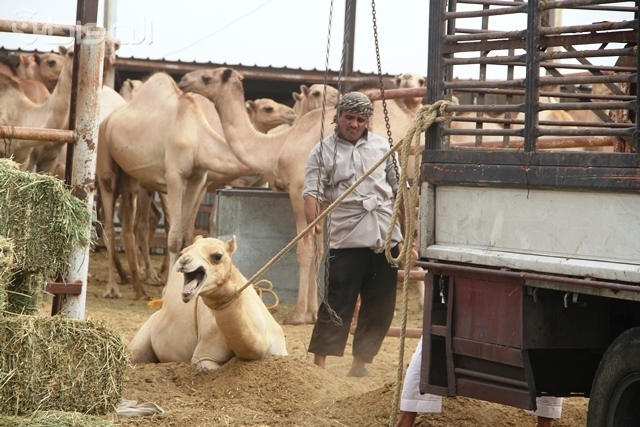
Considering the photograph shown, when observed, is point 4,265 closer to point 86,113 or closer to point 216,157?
point 86,113

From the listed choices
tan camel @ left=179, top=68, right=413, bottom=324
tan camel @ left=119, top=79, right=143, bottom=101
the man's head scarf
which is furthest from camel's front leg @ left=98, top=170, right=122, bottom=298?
the man's head scarf

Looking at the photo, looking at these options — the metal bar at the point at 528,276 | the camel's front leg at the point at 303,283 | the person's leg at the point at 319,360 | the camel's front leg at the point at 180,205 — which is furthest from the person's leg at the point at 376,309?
the camel's front leg at the point at 180,205

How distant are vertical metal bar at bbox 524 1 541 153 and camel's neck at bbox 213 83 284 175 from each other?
315 inches

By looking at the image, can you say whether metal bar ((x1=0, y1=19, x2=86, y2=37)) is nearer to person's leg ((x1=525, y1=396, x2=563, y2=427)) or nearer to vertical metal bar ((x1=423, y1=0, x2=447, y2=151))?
vertical metal bar ((x1=423, y1=0, x2=447, y2=151))

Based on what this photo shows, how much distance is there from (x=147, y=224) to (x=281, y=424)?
9.59m

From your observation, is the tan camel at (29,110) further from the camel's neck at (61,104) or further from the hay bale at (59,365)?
the hay bale at (59,365)

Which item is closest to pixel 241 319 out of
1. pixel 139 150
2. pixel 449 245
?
pixel 449 245

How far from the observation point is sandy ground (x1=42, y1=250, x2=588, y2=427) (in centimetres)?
603

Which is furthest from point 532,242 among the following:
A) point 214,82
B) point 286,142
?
point 214,82

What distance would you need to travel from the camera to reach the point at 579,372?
4.76 m

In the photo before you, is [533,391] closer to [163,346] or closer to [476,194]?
[476,194]

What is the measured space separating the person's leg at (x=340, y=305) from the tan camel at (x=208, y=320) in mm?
574

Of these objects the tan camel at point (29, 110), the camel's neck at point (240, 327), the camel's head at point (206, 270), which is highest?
the tan camel at point (29, 110)

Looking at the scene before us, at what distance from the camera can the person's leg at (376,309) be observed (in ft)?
27.1
